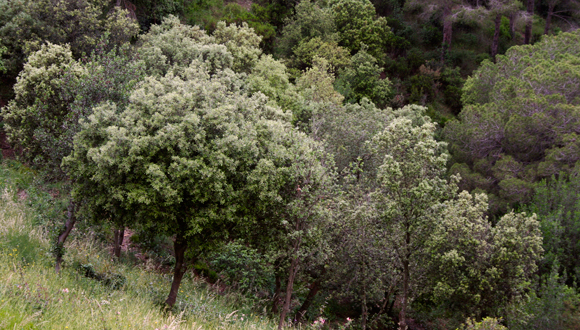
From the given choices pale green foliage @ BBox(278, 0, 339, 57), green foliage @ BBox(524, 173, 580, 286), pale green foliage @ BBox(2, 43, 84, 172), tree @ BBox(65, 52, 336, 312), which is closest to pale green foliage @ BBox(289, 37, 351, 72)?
pale green foliage @ BBox(278, 0, 339, 57)

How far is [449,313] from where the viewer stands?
63.0ft

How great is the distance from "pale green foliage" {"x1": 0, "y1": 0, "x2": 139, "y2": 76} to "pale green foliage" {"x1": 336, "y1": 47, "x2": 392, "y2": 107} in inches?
765

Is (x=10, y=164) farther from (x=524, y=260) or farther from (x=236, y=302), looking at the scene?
(x=524, y=260)

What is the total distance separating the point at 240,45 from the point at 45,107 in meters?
19.9

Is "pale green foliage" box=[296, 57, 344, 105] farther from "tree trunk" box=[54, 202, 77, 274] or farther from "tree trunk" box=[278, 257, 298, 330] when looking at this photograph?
"tree trunk" box=[54, 202, 77, 274]

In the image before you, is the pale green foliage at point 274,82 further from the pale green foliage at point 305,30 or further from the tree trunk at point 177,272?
the tree trunk at point 177,272

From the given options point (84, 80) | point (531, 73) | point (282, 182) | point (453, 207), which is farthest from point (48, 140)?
point (531, 73)

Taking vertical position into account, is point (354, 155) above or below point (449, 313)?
above

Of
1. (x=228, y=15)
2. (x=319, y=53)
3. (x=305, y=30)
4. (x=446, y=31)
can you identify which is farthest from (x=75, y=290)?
(x=446, y=31)

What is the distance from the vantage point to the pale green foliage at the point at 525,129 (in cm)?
2259

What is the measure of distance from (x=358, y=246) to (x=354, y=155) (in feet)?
29.4

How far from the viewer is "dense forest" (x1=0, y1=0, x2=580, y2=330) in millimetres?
11297

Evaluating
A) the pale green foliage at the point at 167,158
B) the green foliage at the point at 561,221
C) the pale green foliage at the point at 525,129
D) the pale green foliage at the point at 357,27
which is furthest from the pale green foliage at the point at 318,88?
the pale green foliage at the point at 167,158

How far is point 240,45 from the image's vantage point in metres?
30.5
